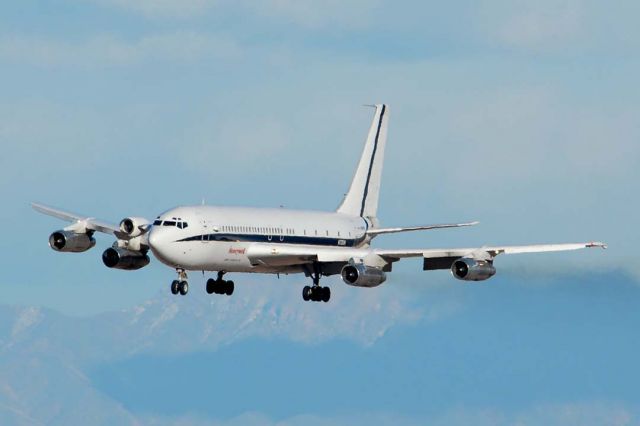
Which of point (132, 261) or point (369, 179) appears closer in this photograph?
point (132, 261)

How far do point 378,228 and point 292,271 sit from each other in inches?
558

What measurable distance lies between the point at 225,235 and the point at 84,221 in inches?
594

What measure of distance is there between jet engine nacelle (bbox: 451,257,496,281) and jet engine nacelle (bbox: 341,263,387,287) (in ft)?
19.5

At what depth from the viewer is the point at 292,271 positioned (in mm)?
136000

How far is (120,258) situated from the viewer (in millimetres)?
134000

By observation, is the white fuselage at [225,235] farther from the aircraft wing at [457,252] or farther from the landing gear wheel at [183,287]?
the aircraft wing at [457,252]

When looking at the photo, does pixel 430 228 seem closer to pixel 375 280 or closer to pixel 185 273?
pixel 375 280

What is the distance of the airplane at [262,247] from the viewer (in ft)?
415

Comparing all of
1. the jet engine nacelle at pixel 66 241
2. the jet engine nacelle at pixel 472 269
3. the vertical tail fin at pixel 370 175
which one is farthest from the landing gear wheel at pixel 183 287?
the vertical tail fin at pixel 370 175

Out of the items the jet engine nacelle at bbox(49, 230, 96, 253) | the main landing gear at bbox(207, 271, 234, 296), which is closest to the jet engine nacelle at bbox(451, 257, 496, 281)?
the main landing gear at bbox(207, 271, 234, 296)

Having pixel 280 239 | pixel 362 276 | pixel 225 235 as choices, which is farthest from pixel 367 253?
pixel 225 235

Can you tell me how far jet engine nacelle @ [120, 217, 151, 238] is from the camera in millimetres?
132625

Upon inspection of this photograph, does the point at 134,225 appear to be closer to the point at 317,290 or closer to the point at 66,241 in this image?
the point at 66,241

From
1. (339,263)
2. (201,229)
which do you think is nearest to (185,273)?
(201,229)
